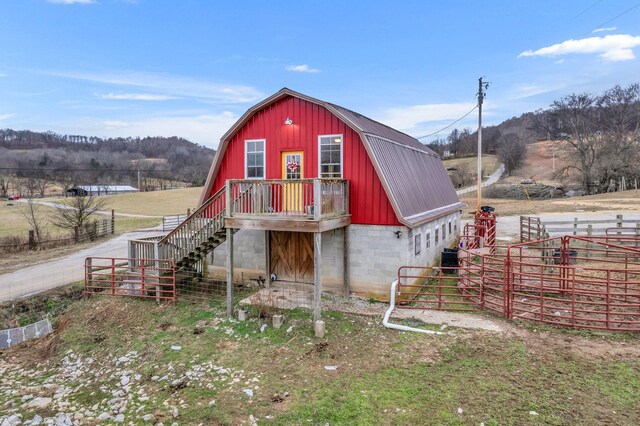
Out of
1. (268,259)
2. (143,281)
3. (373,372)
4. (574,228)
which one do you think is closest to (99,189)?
(143,281)

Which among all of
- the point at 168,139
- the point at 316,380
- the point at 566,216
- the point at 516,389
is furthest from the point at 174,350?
the point at 168,139

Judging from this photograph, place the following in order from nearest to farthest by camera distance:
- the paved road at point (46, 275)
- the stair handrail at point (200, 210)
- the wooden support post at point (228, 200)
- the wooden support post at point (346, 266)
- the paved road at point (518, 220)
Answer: the wooden support post at point (228, 200), the wooden support post at point (346, 266), the stair handrail at point (200, 210), the paved road at point (46, 275), the paved road at point (518, 220)

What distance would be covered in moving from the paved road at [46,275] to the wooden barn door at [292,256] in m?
8.95

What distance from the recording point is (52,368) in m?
9.36

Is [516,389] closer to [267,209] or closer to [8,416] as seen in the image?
[267,209]

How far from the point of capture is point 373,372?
7914 millimetres

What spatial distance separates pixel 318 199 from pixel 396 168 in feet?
14.2

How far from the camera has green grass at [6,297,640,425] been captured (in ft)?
21.5

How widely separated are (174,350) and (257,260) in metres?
5.15

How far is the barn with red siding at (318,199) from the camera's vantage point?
459 inches

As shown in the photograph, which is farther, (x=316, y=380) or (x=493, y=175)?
(x=493, y=175)

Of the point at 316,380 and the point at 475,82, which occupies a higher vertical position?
the point at 475,82

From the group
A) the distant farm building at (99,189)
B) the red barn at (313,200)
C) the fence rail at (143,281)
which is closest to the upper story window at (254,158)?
the red barn at (313,200)

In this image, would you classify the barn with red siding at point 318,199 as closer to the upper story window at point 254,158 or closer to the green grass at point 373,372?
the upper story window at point 254,158
